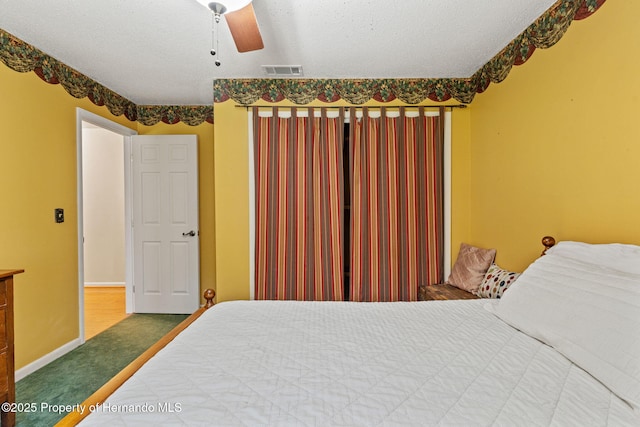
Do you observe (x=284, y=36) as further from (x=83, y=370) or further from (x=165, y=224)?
(x=83, y=370)

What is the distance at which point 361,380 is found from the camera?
3.13ft

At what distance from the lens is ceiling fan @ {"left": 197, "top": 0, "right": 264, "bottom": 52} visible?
58.5 inches

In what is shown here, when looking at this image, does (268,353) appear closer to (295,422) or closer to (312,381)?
(312,381)

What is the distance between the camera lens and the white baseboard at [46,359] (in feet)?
7.30

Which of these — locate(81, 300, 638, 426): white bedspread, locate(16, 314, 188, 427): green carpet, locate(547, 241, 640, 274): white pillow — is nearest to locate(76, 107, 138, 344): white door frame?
locate(16, 314, 188, 427): green carpet

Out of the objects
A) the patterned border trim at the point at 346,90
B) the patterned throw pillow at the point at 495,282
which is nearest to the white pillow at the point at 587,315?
the patterned throw pillow at the point at 495,282

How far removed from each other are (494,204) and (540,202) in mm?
543

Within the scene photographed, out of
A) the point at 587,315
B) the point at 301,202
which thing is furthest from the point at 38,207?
the point at 587,315

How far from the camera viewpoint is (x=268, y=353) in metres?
1.13

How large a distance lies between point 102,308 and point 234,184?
2.65 meters

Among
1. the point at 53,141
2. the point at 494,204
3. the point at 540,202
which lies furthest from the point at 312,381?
the point at 53,141

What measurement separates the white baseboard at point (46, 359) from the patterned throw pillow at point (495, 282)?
359 cm

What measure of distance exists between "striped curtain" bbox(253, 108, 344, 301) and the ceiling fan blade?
1247 mm

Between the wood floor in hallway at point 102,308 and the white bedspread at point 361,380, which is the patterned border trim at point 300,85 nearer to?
the white bedspread at point 361,380
